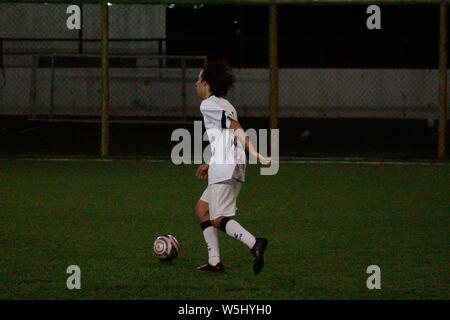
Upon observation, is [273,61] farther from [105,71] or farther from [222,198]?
[222,198]

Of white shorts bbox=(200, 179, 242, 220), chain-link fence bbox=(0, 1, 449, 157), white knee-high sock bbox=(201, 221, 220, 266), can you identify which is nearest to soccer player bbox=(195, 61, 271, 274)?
white shorts bbox=(200, 179, 242, 220)

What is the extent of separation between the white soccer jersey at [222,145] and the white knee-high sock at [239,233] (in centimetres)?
34

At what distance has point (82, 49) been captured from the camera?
1073 inches

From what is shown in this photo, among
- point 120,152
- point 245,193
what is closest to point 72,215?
point 245,193

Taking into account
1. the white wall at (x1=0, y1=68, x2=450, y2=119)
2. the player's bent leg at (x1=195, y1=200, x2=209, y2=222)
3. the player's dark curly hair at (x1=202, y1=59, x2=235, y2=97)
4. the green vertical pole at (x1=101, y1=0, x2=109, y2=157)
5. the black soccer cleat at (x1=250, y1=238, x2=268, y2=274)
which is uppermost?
the white wall at (x1=0, y1=68, x2=450, y2=119)

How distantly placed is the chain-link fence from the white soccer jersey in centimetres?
1632

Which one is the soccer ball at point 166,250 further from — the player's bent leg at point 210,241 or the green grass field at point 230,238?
the player's bent leg at point 210,241

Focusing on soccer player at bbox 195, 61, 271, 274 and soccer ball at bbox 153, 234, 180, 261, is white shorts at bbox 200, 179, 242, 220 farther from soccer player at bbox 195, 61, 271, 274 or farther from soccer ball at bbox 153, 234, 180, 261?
soccer ball at bbox 153, 234, 180, 261

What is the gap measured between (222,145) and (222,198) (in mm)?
388

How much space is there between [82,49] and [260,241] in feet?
70.4

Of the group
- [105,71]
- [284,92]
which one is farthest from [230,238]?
[284,92]

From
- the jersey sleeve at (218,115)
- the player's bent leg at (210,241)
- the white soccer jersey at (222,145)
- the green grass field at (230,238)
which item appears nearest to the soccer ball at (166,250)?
the green grass field at (230,238)

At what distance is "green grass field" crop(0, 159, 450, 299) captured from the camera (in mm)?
6508
